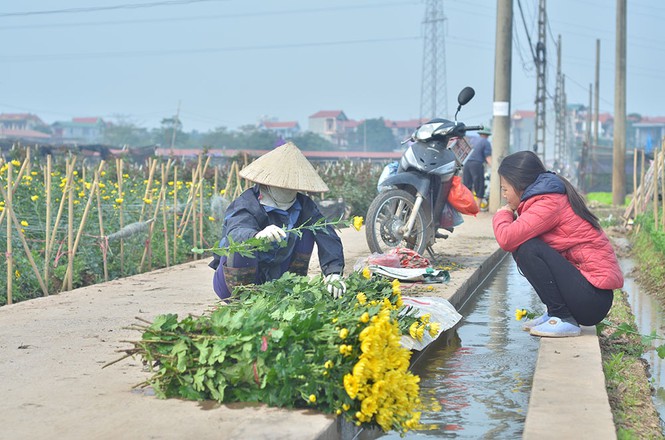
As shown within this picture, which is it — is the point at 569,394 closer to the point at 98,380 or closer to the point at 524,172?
the point at 524,172

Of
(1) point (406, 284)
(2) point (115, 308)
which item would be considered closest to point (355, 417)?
(2) point (115, 308)

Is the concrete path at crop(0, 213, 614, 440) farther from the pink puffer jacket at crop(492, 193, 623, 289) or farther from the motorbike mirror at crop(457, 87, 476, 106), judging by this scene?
the motorbike mirror at crop(457, 87, 476, 106)

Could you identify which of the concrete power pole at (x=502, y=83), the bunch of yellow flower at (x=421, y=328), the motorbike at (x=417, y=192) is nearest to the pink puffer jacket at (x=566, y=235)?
the bunch of yellow flower at (x=421, y=328)

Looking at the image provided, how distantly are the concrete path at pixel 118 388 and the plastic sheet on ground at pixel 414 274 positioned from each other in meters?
0.43

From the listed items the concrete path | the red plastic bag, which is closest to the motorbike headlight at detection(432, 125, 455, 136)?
the red plastic bag

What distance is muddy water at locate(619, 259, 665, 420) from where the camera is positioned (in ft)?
19.1

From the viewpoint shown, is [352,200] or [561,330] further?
[352,200]

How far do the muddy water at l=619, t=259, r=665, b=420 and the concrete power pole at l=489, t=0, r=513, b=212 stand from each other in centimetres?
A: 556

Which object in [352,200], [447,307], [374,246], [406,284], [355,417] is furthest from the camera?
[352,200]

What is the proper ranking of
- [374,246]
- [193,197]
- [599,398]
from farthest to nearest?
[193,197] < [374,246] < [599,398]

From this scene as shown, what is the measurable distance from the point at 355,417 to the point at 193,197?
7.04 metres

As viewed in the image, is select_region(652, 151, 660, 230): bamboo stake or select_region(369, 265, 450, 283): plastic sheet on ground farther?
select_region(652, 151, 660, 230): bamboo stake

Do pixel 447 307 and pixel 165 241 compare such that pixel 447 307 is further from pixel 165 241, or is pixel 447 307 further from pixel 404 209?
pixel 165 241

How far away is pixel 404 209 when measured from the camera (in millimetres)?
9562
